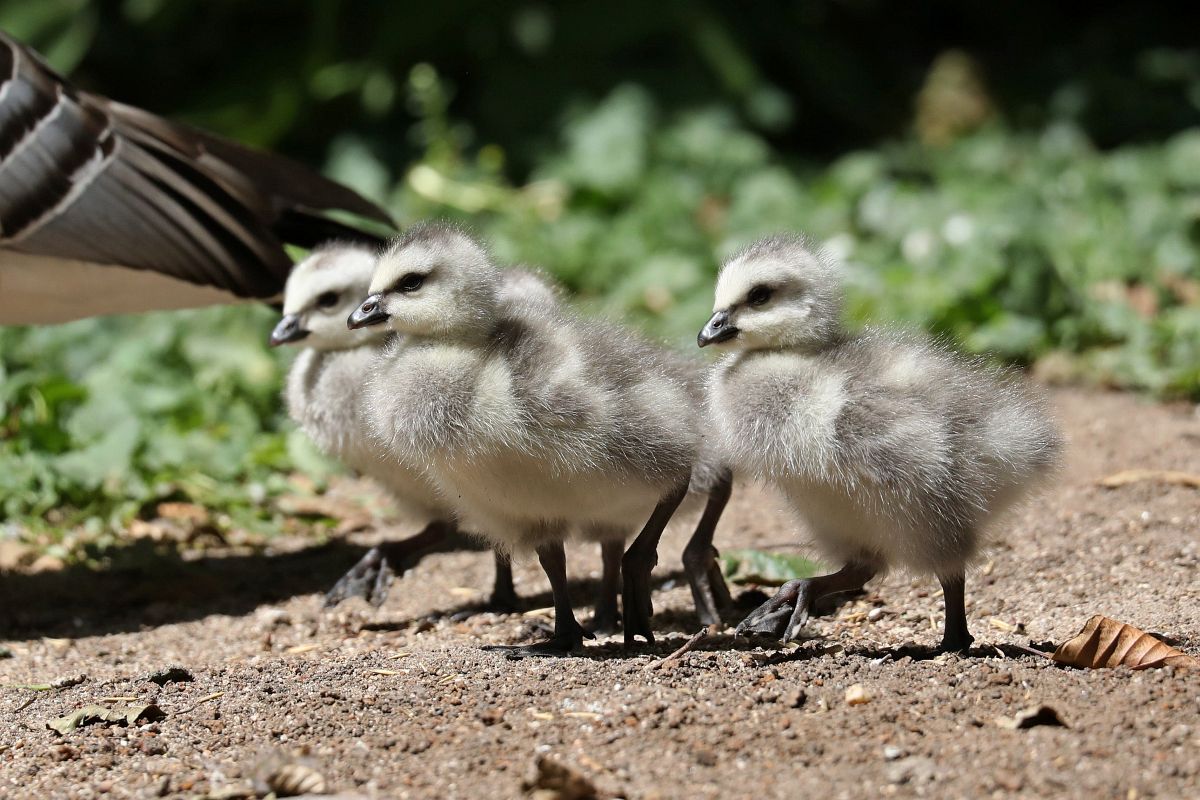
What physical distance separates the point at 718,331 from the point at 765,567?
121 centimetres

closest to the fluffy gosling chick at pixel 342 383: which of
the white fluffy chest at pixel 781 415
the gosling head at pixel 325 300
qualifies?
the gosling head at pixel 325 300

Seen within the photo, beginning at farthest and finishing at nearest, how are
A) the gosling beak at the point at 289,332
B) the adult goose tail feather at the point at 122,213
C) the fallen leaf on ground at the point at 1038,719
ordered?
the adult goose tail feather at the point at 122,213 → the gosling beak at the point at 289,332 → the fallen leaf on ground at the point at 1038,719

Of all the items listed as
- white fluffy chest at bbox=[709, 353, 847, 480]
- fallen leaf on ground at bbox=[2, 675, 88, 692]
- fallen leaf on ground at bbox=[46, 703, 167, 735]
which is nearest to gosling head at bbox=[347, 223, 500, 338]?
white fluffy chest at bbox=[709, 353, 847, 480]

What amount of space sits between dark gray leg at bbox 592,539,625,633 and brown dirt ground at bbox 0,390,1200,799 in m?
0.18

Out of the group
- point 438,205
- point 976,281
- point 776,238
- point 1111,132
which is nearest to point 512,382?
point 776,238

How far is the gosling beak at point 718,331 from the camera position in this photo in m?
4.01

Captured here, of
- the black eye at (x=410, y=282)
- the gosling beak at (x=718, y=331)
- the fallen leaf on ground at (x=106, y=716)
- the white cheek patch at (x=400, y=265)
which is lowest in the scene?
the fallen leaf on ground at (x=106, y=716)

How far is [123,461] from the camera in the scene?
5.98m

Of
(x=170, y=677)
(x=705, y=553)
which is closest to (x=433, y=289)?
(x=705, y=553)

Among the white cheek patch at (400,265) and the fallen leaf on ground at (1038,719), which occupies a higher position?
the white cheek patch at (400,265)

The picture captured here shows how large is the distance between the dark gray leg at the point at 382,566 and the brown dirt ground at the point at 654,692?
0.08 metres

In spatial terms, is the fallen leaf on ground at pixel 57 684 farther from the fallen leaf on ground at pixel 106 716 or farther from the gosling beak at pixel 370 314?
the gosling beak at pixel 370 314

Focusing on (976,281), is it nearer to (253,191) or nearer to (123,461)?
(253,191)

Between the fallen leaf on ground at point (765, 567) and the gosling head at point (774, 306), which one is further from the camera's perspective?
the fallen leaf on ground at point (765, 567)
